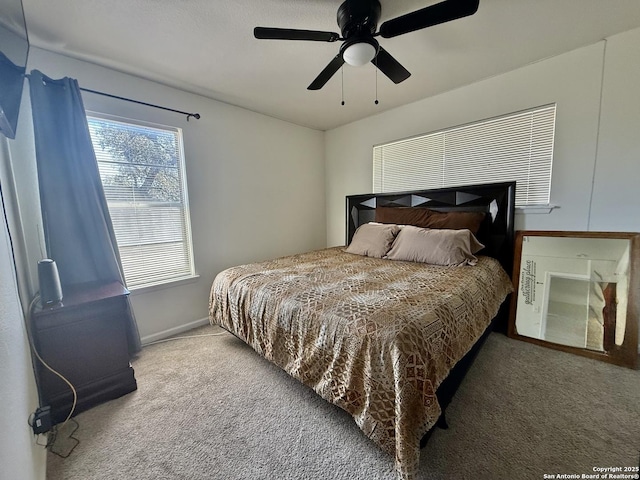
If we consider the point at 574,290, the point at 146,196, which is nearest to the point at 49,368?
the point at 146,196

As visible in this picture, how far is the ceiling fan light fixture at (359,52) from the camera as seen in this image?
1487 mm

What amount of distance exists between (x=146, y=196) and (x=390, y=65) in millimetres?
2420

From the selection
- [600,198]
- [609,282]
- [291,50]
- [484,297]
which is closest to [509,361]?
[484,297]

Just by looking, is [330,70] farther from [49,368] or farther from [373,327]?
[49,368]

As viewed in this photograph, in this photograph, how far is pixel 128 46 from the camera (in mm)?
1889

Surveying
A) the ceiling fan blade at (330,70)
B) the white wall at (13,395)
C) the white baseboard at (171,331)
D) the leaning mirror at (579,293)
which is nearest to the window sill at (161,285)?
the white baseboard at (171,331)

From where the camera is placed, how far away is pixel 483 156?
2658 mm

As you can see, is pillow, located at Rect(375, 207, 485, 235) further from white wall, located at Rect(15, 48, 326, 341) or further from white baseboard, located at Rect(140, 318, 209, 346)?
white baseboard, located at Rect(140, 318, 209, 346)

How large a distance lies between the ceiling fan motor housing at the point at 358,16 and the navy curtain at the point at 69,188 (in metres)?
2.05

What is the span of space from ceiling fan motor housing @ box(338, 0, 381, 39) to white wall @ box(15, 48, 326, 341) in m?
1.86

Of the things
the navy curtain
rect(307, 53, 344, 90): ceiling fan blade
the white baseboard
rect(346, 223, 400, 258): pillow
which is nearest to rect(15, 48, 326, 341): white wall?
the white baseboard

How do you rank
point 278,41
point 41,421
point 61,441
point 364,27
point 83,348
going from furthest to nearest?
point 278,41, point 83,348, point 364,27, point 61,441, point 41,421

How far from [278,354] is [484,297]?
151cm

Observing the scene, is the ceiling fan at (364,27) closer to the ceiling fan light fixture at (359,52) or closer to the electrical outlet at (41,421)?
the ceiling fan light fixture at (359,52)
